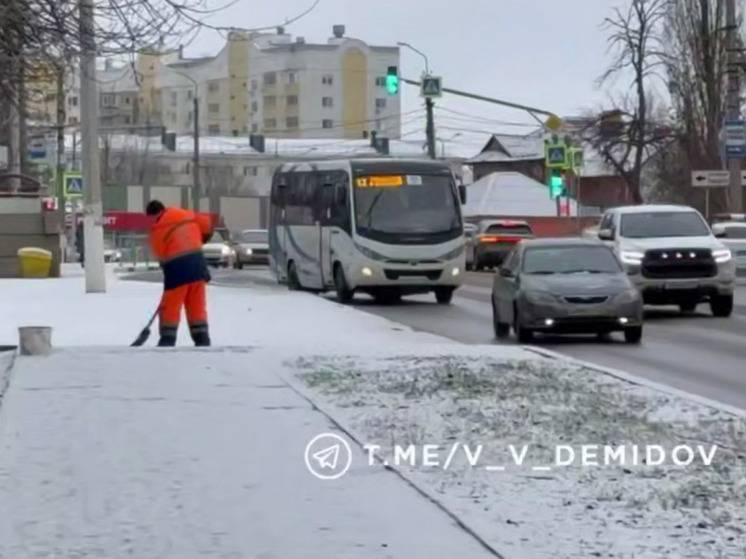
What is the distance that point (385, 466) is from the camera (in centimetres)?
1011

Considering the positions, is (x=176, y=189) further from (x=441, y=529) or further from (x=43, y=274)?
(x=441, y=529)

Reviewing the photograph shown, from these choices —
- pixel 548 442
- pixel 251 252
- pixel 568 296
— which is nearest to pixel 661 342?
pixel 568 296

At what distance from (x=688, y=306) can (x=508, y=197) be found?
69.6 m

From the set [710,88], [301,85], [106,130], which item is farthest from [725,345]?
[301,85]

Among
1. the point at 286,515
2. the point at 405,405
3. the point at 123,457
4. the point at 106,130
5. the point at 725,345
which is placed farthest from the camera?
the point at 106,130

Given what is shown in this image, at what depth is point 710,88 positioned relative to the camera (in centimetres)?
5784

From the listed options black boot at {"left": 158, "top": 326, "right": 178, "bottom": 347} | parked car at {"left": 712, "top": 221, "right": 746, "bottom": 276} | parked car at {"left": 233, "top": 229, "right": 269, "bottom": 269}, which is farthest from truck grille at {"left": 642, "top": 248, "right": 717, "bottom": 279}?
parked car at {"left": 233, "top": 229, "right": 269, "bottom": 269}

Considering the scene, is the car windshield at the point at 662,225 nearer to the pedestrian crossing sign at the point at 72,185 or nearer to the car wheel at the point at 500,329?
the car wheel at the point at 500,329

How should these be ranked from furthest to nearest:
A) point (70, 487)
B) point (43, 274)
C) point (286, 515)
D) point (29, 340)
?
1. point (43, 274)
2. point (29, 340)
3. point (70, 487)
4. point (286, 515)

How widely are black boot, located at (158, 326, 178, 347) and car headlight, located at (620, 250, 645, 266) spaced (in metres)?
12.1

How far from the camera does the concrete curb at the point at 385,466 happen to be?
8188mm

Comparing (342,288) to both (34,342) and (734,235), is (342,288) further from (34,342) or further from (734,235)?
(34,342)

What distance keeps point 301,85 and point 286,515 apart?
11288 cm

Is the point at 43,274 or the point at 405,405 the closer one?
the point at 405,405
